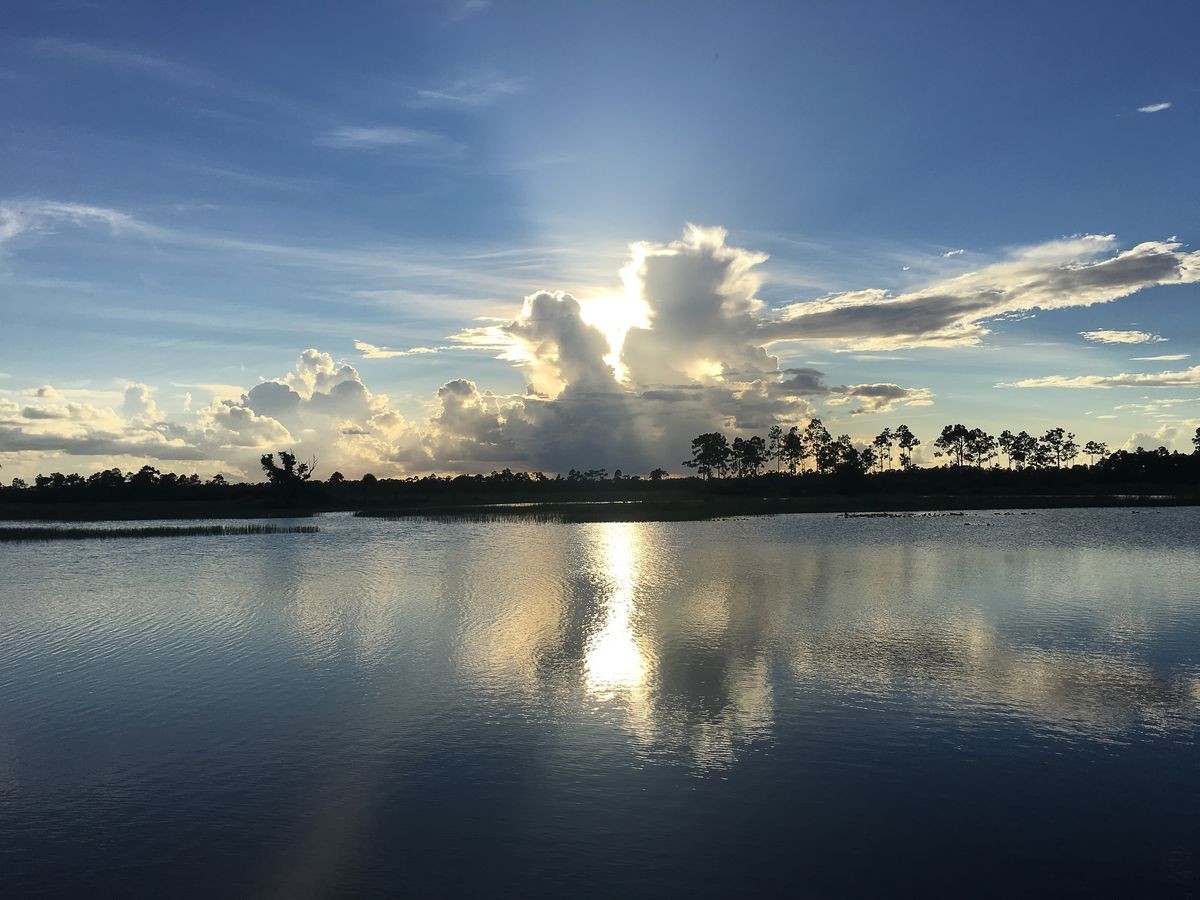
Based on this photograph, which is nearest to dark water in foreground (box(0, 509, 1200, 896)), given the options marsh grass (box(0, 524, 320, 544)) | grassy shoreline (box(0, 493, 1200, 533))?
marsh grass (box(0, 524, 320, 544))

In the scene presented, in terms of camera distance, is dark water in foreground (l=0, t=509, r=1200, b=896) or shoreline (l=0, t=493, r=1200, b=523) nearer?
dark water in foreground (l=0, t=509, r=1200, b=896)

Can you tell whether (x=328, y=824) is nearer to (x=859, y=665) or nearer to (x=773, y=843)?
(x=773, y=843)

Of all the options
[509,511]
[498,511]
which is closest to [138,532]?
[498,511]

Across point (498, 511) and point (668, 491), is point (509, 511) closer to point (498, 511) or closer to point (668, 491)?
point (498, 511)

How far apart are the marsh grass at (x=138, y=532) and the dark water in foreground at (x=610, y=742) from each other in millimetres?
43464

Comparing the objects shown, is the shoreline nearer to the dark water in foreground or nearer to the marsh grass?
the marsh grass

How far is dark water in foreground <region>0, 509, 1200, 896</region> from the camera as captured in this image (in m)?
10.9

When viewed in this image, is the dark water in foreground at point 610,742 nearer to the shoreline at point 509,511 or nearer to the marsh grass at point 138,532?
the marsh grass at point 138,532

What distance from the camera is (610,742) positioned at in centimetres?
1566

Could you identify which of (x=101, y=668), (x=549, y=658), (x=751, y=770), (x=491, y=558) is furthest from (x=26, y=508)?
(x=751, y=770)

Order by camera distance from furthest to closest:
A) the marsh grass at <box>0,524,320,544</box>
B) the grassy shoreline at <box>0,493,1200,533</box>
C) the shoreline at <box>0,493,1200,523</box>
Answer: the grassy shoreline at <box>0,493,1200,533</box> → the shoreline at <box>0,493,1200,523</box> → the marsh grass at <box>0,524,320,544</box>

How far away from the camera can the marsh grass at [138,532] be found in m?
74.4

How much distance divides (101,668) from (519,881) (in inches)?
731

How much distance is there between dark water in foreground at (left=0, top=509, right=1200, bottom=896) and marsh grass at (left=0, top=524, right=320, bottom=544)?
4346 centimetres
